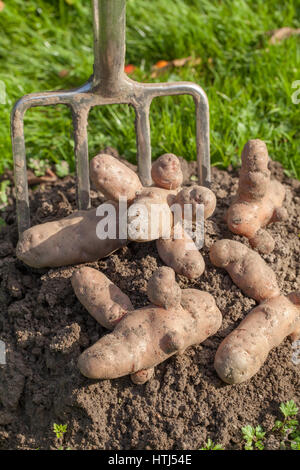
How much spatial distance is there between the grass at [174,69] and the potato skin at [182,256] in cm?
89

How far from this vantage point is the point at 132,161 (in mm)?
3061

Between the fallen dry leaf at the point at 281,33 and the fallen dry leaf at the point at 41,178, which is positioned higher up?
the fallen dry leaf at the point at 281,33

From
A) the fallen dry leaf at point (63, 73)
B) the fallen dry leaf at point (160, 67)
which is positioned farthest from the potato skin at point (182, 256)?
the fallen dry leaf at point (63, 73)

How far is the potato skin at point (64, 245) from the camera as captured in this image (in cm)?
225

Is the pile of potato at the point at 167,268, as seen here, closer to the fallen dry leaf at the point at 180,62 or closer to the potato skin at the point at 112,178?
the potato skin at the point at 112,178

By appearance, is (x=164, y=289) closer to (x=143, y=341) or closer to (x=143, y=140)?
(x=143, y=341)

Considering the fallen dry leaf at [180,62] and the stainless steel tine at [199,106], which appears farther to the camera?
the fallen dry leaf at [180,62]

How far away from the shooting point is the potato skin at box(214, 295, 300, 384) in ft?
6.57

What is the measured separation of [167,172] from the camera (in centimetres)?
→ 223

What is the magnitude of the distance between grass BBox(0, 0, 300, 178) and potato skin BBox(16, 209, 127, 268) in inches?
34.5

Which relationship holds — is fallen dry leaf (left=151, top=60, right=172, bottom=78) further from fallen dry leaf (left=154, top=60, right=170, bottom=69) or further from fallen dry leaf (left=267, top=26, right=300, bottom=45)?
fallen dry leaf (left=267, top=26, right=300, bottom=45)

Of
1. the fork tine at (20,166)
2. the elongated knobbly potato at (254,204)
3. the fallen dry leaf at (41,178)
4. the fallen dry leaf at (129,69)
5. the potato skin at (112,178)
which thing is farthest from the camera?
the fallen dry leaf at (129,69)

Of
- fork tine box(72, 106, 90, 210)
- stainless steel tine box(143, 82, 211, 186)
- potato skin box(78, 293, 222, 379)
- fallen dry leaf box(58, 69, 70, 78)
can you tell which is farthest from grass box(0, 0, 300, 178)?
potato skin box(78, 293, 222, 379)

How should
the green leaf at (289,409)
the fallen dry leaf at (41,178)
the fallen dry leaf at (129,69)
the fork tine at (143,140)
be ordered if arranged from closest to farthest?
the green leaf at (289,409), the fork tine at (143,140), the fallen dry leaf at (41,178), the fallen dry leaf at (129,69)
